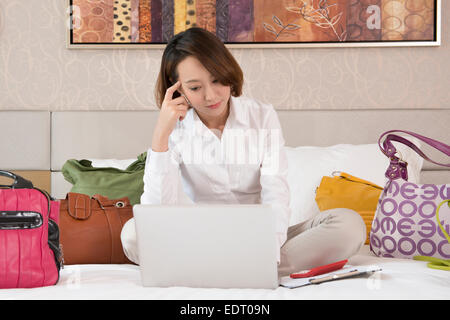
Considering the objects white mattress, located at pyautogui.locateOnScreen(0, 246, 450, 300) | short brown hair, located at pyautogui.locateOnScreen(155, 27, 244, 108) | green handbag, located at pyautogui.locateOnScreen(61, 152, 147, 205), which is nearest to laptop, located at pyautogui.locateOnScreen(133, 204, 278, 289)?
white mattress, located at pyautogui.locateOnScreen(0, 246, 450, 300)

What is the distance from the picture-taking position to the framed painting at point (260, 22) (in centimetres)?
256

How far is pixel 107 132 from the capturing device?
2.55 metres

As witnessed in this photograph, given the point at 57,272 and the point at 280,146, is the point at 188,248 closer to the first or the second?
the point at 57,272

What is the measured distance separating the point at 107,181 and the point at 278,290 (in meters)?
1.00

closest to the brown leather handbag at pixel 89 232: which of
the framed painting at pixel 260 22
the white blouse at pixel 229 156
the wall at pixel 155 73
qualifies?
the white blouse at pixel 229 156

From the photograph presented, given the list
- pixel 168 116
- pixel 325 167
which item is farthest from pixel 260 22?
pixel 168 116

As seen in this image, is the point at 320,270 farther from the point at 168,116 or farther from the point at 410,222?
the point at 168,116

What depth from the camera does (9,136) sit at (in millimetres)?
2543

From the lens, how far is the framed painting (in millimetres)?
2561

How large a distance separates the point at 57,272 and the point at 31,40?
1583 millimetres

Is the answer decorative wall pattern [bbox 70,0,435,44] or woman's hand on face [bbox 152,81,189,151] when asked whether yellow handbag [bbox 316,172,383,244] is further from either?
decorative wall pattern [bbox 70,0,435,44]

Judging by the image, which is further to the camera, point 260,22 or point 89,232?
point 260,22

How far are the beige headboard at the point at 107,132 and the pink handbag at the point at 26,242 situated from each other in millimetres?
1153
